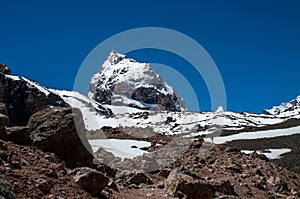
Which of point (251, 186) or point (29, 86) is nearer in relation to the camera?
point (251, 186)

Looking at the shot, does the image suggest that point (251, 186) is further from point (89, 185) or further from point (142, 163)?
point (89, 185)

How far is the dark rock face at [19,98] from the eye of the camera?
2788 inches

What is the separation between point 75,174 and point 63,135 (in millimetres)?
2479

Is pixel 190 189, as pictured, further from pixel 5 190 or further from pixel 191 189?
pixel 5 190

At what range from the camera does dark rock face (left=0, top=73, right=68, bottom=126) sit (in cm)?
7081

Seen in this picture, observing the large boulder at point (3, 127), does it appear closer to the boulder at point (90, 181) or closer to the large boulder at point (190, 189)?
the boulder at point (90, 181)

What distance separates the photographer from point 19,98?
77.0m

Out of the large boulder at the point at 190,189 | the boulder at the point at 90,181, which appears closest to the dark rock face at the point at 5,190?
the boulder at the point at 90,181

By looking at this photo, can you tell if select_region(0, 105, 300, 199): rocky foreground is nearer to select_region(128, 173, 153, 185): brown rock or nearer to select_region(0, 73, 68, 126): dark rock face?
select_region(128, 173, 153, 185): brown rock

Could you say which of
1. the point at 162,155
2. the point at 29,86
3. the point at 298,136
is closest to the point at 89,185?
the point at 162,155

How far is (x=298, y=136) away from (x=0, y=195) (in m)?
52.4

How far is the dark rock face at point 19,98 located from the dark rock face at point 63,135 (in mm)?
58757

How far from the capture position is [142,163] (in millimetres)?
18250

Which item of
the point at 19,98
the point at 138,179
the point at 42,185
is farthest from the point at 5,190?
the point at 19,98
